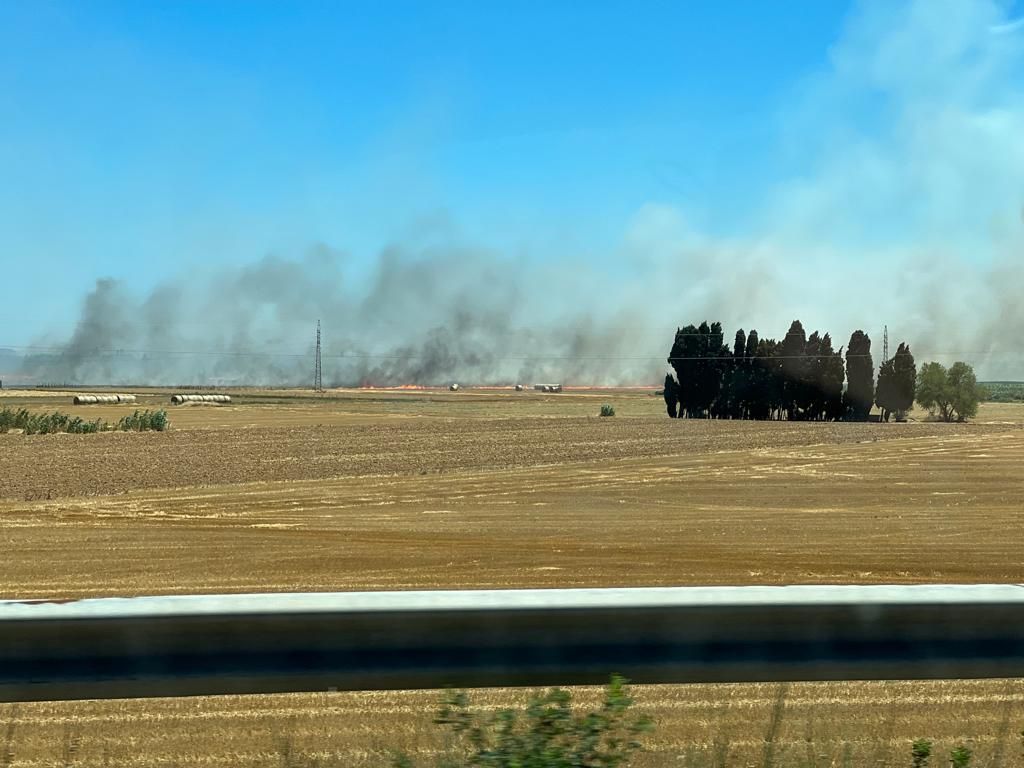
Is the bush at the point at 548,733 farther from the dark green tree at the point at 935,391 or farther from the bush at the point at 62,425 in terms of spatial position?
the dark green tree at the point at 935,391

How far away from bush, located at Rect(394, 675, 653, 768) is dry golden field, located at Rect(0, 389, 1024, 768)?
0.56m

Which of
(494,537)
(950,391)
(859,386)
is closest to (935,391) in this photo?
Answer: (950,391)

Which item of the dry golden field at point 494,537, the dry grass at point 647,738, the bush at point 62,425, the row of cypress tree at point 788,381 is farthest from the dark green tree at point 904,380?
the dry grass at point 647,738

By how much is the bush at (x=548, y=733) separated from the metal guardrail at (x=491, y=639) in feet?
0.45

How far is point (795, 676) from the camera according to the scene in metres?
4.13

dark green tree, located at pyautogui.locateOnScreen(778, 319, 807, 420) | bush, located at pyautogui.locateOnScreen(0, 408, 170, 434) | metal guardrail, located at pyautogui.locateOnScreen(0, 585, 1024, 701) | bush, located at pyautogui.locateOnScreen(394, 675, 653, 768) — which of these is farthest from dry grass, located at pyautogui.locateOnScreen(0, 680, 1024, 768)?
dark green tree, located at pyautogui.locateOnScreen(778, 319, 807, 420)

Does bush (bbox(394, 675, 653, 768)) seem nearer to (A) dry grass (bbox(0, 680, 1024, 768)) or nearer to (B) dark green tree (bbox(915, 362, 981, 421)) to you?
(A) dry grass (bbox(0, 680, 1024, 768))

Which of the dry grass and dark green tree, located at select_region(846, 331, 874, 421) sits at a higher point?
dark green tree, located at select_region(846, 331, 874, 421)

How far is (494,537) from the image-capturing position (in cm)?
1784

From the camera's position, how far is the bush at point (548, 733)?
381 centimetres

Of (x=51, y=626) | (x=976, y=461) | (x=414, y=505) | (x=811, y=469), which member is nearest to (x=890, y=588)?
(x=51, y=626)

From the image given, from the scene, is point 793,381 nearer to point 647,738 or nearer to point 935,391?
point 935,391

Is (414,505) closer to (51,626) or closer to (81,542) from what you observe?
(81,542)

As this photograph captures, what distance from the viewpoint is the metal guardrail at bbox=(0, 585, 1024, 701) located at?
12.8ft
